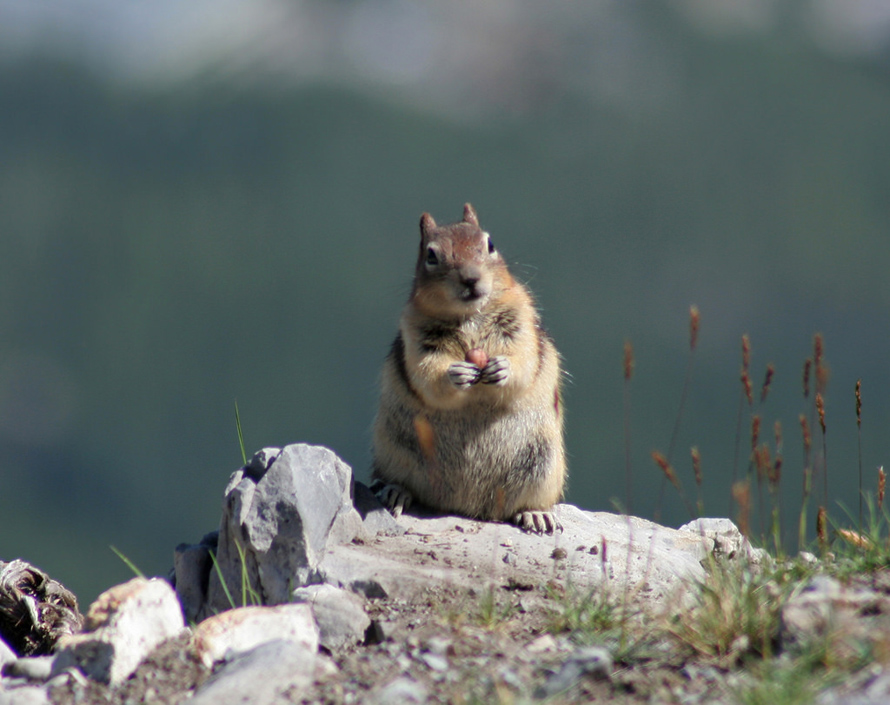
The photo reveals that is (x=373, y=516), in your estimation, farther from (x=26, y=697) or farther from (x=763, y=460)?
(x=763, y=460)

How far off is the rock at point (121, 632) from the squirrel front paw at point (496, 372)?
248 centimetres

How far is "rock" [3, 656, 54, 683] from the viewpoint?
5041 mm

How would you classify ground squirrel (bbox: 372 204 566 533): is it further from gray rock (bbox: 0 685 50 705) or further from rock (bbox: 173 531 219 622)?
gray rock (bbox: 0 685 50 705)

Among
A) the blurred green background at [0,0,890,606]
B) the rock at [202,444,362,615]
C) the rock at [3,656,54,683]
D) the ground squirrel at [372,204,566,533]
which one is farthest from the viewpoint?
the blurred green background at [0,0,890,606]

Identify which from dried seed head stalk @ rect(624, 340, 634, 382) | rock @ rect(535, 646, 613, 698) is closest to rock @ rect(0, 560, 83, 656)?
rock @ rect(535, 646, 613, 698)

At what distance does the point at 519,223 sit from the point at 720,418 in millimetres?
30997

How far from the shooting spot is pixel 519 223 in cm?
9956

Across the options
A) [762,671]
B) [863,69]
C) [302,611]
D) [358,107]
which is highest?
[863,69]


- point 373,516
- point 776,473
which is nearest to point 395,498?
point 373,516

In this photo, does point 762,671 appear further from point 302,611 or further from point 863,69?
point 863,69

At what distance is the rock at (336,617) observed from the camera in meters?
5.12

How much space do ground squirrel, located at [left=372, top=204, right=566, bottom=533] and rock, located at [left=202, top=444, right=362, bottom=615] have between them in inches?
32.6

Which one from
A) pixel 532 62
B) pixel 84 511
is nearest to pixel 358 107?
pixel 532 62

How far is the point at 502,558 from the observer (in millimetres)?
6254
